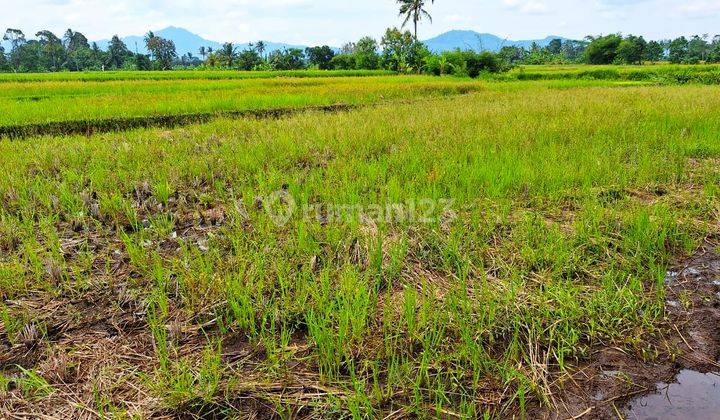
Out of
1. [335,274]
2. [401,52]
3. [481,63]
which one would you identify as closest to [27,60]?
[401,52]

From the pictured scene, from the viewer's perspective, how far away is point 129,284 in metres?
2.12

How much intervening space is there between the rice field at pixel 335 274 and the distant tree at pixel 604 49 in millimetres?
41405

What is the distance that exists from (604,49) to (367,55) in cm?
2314

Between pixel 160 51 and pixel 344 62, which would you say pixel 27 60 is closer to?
pixel 160 51

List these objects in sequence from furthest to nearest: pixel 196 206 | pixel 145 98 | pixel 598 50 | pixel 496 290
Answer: pixel 598 50 < pixel 145 98 < pixel 196 206 < pixel 496 290

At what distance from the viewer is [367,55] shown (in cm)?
3241

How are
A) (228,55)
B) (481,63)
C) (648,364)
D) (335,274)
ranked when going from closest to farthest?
1. (648,364)
2. (335,274)
3. (481,63)
4. (228,55)

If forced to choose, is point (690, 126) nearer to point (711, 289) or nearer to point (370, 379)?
point (711, 289)

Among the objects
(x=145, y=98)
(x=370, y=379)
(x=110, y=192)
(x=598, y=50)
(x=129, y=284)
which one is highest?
(x=598, y=50)

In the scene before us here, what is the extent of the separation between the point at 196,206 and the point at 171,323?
157 cm

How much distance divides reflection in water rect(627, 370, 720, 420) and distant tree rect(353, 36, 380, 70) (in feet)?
104

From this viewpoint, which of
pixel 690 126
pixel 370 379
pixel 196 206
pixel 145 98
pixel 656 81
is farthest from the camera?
pixel 656 81

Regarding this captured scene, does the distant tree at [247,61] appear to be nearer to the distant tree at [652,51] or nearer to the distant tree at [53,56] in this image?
the distant tree at [53,56]

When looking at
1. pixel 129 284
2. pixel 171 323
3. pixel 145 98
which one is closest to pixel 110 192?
pixel 129 284
